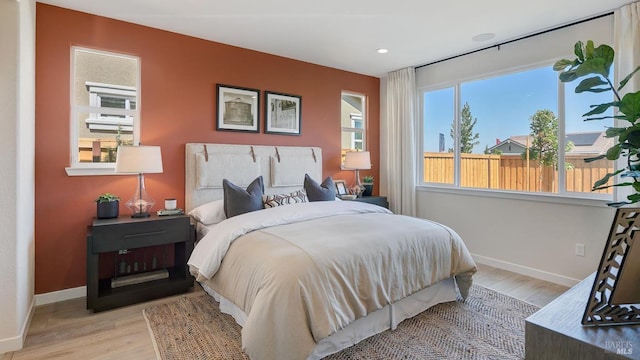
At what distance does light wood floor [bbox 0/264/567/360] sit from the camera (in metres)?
2.11

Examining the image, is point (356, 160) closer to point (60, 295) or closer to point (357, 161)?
point (357, 161)

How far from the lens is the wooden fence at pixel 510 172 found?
10.6ft

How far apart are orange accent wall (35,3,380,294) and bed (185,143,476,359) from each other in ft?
2.85

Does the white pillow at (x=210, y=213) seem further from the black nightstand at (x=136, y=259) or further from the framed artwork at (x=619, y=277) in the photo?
the framed artwork at (x=619, y=277)

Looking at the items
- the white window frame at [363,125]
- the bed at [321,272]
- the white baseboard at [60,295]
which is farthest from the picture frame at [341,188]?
the white baseboard at [60,295]

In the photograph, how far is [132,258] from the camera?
3248mm

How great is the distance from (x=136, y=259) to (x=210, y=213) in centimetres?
88

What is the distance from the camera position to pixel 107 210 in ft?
9.57

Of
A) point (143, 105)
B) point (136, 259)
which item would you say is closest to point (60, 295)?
point (136, 259)

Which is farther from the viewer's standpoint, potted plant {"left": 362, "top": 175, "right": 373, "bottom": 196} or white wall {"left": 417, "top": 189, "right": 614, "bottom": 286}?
potted plant {"left": 362, "top": 175, "right": 373, "bottom": 196}

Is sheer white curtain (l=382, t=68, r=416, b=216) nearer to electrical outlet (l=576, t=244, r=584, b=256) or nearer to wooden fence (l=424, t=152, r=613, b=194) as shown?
wooden fence (l=424, t=152, r=613, b=194)

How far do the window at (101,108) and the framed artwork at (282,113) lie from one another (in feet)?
4.75

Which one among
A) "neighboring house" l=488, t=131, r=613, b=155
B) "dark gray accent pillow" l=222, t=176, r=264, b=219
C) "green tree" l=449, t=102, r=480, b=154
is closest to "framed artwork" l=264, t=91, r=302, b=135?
"dark gray accent pillow" l=222, t=176, r=264, b=219

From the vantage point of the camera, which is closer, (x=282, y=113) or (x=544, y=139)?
(x=544, y=139)
